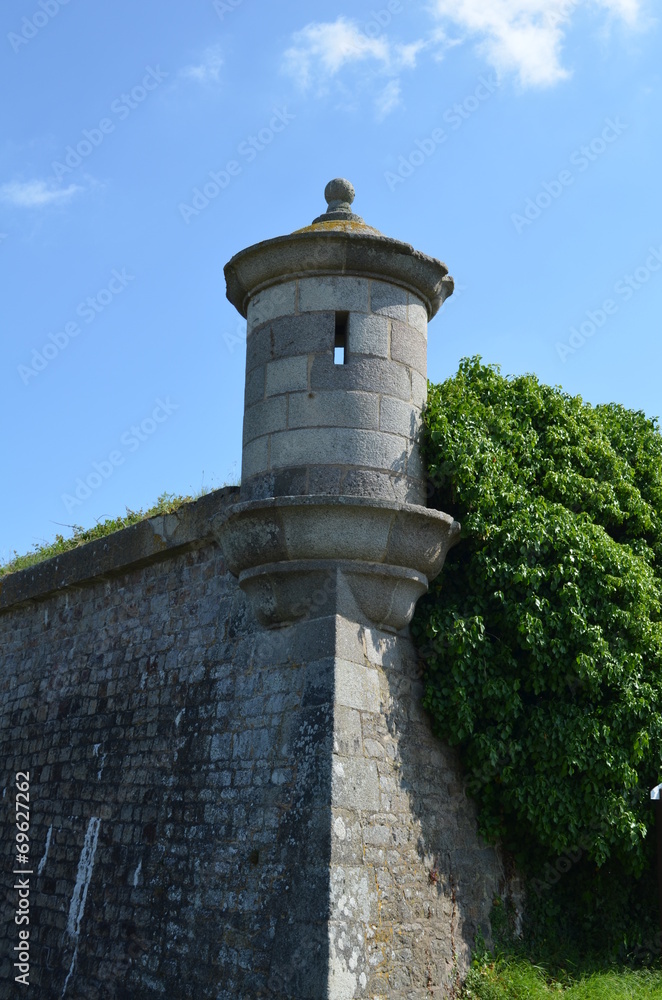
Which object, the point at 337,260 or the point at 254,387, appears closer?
the point at 337,260

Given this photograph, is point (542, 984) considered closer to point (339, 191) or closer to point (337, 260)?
point (337, 260)

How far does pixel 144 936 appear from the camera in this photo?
6.70m

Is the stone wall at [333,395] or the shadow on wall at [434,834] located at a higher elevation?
the stone wall at [333,395]

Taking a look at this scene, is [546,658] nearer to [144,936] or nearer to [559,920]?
[559,920]

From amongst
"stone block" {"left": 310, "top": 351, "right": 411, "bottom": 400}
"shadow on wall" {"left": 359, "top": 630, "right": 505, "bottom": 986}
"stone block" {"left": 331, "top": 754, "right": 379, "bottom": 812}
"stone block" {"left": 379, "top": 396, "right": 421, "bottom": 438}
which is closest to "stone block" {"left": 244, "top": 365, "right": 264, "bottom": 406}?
"stone block" {"left": 310, "top": 351, "right": 411, "bottom": 400}

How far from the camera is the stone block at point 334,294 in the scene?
21.6ft

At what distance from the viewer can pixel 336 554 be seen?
612 cm

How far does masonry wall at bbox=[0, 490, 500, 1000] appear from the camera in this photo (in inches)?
218

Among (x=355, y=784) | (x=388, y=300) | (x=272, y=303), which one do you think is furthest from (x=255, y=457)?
(x=355, y=784)

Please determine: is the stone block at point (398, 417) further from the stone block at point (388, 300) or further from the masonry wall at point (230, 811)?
the masonry wall at point (230, 811)

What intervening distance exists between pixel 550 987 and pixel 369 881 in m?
1.57

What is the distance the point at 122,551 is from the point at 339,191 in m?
3.48

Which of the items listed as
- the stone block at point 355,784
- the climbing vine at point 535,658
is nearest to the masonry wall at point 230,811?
the stone block at point 355,784

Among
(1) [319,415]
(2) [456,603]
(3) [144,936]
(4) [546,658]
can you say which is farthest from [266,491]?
(3) [144,936]
